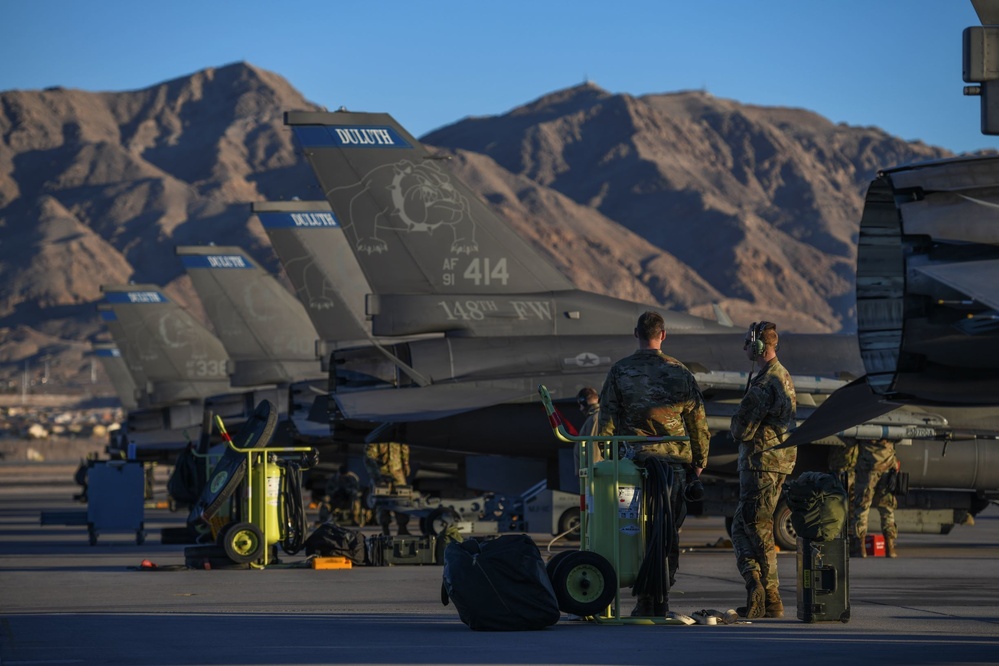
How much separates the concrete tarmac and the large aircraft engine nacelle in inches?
61.5

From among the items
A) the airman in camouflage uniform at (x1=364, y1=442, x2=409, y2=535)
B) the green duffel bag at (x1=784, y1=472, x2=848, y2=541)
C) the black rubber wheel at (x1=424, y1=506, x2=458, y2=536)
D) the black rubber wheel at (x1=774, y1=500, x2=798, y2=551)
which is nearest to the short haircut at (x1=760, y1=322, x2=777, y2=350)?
the green duffel bag at (x1=784, y1=472, x2=848, y2=541)

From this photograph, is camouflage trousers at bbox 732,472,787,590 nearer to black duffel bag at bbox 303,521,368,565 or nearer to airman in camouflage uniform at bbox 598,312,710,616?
airman in camouflage uniform at bbox 598,312,710,616

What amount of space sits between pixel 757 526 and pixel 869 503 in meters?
7.15

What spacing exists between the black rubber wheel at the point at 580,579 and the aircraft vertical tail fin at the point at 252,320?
24986 millimetres

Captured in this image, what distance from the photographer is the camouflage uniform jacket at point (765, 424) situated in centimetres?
1083

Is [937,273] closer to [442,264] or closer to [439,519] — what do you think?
[442,264]

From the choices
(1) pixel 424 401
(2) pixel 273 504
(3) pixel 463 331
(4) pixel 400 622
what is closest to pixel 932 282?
(4) pixel 400 622

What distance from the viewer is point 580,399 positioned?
50.7 ft

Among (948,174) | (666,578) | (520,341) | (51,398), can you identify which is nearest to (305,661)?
(666,578)

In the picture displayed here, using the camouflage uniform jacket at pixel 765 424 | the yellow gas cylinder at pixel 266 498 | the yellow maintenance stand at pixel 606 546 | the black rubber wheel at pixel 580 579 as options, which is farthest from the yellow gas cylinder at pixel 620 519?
the yellow gas cylinder at pixel 266 498

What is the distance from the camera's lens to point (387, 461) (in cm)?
2352

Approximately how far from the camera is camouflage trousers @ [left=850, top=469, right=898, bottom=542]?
17.3 metres

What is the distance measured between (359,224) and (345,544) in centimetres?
517

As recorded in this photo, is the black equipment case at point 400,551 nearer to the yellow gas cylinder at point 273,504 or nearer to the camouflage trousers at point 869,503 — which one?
the yellow gas cylinder at point 273,504
